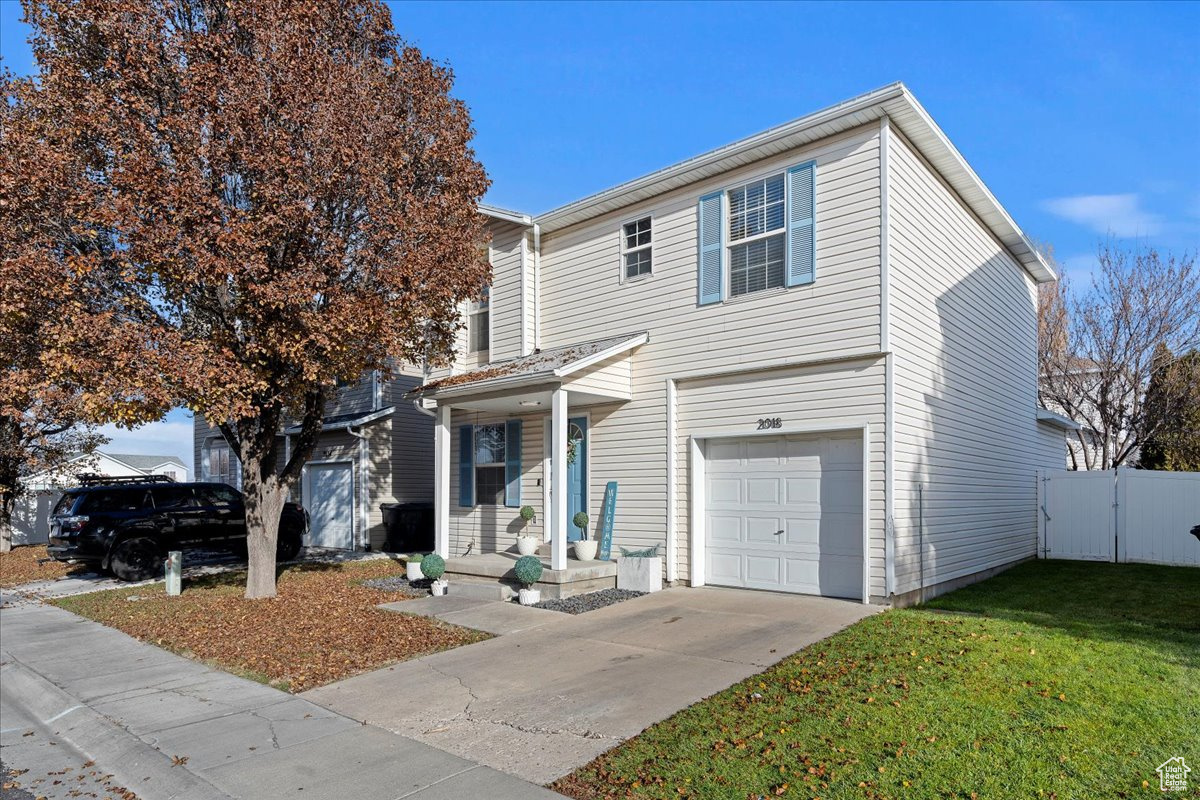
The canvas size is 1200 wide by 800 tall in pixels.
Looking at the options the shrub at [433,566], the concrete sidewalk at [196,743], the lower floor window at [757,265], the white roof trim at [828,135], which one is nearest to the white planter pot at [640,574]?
the shrub at [433,566]

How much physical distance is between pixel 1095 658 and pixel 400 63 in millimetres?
10826

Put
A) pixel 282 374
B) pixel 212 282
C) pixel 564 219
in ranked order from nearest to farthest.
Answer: pixel 212 282
pixel 282 374
pixel 564 219

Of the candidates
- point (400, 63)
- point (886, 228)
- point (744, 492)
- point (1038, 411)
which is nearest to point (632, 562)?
point (744, 492)

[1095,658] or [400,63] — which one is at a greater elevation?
[400,63]

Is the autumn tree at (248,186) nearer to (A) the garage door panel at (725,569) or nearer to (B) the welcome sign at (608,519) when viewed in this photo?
(B) the welcome sign at (608,519)

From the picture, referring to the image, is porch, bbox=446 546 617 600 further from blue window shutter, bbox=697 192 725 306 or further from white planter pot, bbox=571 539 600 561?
blue window shutter, bbox=697 192 725 306

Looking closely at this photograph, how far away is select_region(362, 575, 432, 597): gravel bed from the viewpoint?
462 inches

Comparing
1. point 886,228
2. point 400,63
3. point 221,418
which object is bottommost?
point 221,418

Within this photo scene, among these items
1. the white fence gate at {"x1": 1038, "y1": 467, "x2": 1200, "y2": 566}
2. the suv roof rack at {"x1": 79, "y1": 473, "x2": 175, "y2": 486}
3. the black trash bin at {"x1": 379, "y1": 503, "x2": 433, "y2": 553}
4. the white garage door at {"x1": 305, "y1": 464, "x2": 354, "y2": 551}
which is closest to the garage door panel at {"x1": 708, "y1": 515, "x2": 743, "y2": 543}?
the white fence gate at {"x1": 1038, "y1": 467, "x2": 1200, "y2": 566}

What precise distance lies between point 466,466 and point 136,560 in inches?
244

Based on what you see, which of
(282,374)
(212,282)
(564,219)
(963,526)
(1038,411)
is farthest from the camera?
(1038,411)

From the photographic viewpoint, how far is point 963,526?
37.1 ft

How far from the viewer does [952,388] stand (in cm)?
1120

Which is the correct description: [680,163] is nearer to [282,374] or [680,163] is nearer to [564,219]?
[564,219]
